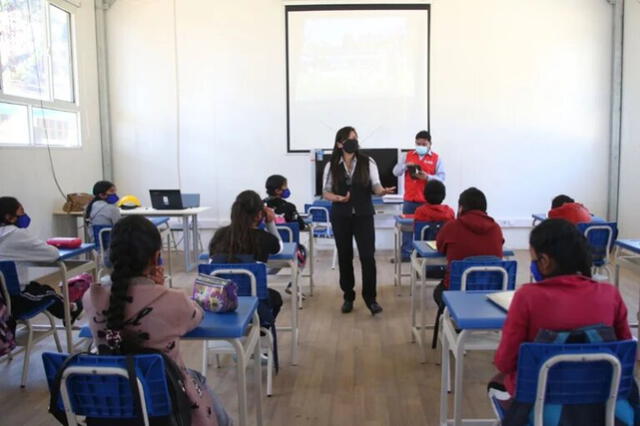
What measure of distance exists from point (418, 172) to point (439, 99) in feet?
6.86

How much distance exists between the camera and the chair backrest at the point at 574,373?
1.65 meters

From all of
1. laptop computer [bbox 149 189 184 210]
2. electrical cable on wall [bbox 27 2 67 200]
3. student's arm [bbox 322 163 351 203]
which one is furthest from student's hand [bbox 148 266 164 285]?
electrical cable on wall [bbox 27 2 67 200]

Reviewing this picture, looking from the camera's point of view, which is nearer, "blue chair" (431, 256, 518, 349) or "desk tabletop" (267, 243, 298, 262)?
"blue chair" (431, 256, 518, 349)

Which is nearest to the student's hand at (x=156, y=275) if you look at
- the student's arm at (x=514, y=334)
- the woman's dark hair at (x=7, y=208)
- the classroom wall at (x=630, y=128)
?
the student's arm at (x=514, y=334)

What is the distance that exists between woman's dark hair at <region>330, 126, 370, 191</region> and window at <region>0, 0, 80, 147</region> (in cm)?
341

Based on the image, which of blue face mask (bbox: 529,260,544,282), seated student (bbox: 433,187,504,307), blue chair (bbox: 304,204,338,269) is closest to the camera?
blue face mask (bbox: 529,260,544,282)

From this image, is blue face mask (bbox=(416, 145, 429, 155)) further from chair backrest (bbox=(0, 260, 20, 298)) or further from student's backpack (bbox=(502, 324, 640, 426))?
student's backpack (bbox=(502, 324, 640, 426))

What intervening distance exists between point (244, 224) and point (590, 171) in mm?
5840

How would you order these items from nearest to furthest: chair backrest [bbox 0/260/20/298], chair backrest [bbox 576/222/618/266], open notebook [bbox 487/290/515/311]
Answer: open notebook [bbox 487/290/515/311] < chair backrest [bbox 0/260/20/298] < chair backrest [bbox 576/222/618/266]

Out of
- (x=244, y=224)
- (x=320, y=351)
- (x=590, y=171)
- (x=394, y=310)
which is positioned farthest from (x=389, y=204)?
(x=244, y=224)

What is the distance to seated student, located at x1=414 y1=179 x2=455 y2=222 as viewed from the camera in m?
4.60

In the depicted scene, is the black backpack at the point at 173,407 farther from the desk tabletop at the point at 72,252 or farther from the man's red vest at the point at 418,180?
the man's red vest at the point at 418,180

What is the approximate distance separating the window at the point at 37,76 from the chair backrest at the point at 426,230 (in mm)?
4046

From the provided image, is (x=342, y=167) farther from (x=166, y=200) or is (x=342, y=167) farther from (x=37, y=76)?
(x=37, y=76)
